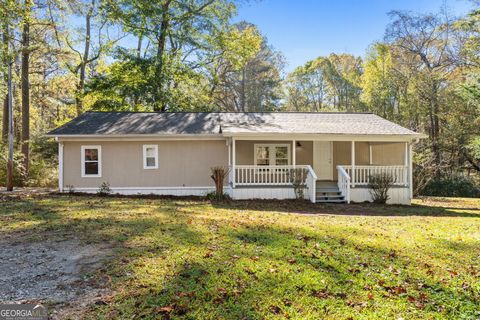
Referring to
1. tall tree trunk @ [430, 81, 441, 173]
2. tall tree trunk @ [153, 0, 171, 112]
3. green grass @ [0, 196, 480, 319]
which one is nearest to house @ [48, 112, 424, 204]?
green grass @ [0, 196, 480, 319]

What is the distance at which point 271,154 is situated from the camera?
14266 millimetres

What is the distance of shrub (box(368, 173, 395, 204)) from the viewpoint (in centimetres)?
1199

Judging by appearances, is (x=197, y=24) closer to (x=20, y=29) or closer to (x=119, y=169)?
(x=20, y=29)

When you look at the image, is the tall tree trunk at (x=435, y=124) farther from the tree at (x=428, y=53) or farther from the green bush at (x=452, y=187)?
the green bush at (x=452, y=187)

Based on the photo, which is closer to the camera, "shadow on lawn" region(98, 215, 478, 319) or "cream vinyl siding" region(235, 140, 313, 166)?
"shadow on lawn" region(98, 215, 478, 319)

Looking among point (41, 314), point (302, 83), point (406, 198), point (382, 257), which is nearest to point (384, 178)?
point (406, 198)

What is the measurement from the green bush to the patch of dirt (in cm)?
1896

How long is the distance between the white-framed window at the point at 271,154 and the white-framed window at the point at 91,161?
6.48 metres

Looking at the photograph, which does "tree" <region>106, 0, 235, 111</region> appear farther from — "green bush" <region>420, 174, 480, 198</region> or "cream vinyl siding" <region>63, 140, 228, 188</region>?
"green bush" <region>420, 174, 480, 198</region>

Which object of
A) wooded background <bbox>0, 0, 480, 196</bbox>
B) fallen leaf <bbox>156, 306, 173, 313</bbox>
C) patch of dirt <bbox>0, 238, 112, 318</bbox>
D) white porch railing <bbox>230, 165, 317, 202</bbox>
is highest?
wooded background <bbox>0, 0, 480, 196</bbox>

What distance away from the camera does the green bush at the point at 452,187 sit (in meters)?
18.9

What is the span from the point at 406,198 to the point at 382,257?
8.34 metres

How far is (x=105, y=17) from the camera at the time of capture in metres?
22.1

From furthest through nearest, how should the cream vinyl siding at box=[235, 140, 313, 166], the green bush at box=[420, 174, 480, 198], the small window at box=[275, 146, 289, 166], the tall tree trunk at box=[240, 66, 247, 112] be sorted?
the tall tree trunk at box=[240, 66, 247, 112]
the green bush at box=[420, 174, 480, 198]
the small window at box=[275, 146, 289, 166]
the cream vinyl siding at box=[235, 140, 313, 166]
